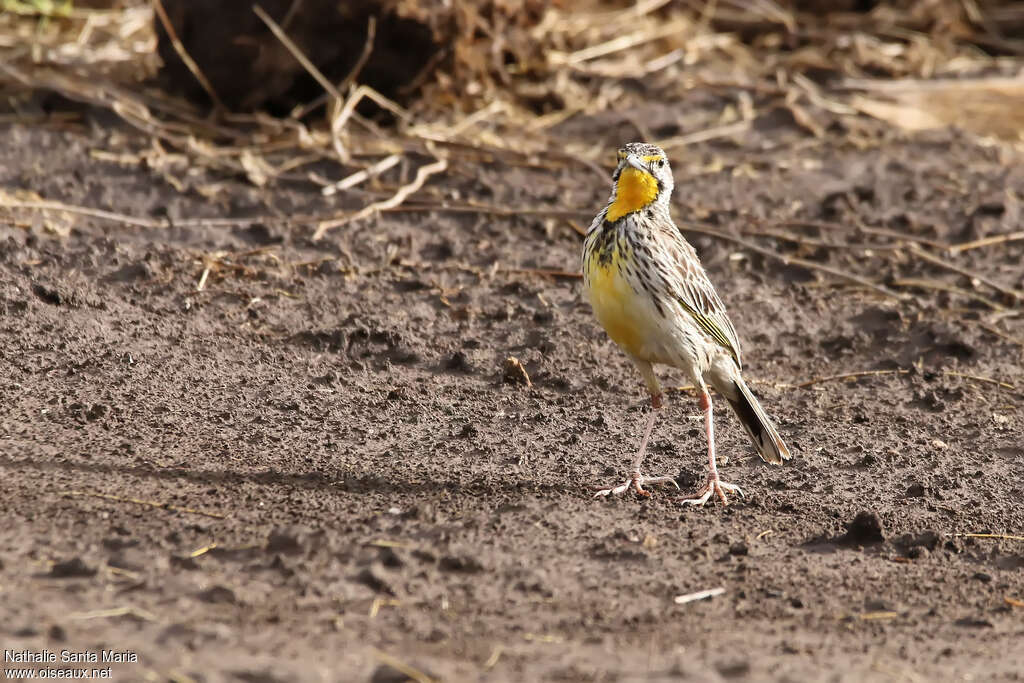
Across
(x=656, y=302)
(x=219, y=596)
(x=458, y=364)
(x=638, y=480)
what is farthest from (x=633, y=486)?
(x=219, y=596)

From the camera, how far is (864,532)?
6.10 meters

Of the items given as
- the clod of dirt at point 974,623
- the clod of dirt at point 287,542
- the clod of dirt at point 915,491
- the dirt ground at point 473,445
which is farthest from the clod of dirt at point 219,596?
the clod of dirt at point 915,491

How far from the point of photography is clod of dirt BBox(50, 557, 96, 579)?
5.16 m

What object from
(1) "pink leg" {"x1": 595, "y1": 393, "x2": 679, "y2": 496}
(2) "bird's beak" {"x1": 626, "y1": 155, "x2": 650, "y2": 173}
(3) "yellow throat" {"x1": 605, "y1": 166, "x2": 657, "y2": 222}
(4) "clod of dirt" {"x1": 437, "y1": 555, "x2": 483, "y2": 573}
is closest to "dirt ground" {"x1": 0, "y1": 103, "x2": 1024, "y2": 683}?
(4) "clod of dirt" {"x1": 437, "y1": 555, "x2": 483, "y2": 573}

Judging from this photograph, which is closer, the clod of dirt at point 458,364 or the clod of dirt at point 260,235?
the clod of dirt at point 458,364

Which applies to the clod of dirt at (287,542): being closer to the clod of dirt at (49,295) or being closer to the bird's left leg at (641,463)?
the bird's left leg at (641,463)

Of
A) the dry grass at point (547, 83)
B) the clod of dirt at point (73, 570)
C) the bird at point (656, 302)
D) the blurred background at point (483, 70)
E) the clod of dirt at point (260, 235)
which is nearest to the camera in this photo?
the clod of dirt at point (73, 570)

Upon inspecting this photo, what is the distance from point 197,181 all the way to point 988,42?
880 cm

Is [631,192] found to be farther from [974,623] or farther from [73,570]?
[73,570]

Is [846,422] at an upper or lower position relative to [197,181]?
lower

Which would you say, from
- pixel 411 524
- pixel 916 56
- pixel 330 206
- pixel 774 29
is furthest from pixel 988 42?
pixel 411 524

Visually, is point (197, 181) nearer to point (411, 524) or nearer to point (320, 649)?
point (411, 524)

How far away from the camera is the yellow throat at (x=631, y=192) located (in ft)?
21.4

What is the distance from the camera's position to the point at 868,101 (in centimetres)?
1258
